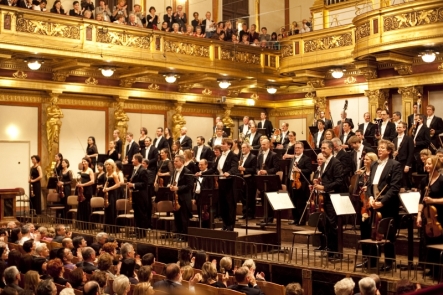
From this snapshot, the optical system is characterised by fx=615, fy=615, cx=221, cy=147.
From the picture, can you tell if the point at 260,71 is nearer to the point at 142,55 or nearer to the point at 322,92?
the point at 322,92

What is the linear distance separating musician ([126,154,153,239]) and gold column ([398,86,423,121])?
6.55 m

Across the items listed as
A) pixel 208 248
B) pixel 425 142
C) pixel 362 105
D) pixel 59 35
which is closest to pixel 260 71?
pixel 362 105

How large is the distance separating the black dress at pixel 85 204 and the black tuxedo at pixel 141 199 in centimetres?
158

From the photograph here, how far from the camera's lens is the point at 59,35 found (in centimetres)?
1312

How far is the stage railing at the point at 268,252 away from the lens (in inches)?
262

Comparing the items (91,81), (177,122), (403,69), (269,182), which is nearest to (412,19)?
(403,69)

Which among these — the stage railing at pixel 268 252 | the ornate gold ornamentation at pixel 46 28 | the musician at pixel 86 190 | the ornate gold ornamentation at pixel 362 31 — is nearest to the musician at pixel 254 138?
the stage railing at pixel 268 252

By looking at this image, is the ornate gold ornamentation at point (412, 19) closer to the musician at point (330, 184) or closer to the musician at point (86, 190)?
Result: the musician at point (330, 184)

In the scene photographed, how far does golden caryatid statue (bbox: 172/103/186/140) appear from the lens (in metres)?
16.9

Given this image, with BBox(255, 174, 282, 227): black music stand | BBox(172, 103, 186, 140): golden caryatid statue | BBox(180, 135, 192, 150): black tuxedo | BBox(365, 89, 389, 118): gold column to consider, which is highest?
BBox(365, 89, 389, 118): gold column

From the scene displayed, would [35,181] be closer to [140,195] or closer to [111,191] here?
[111,191]

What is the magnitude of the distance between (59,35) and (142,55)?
6.66 feet

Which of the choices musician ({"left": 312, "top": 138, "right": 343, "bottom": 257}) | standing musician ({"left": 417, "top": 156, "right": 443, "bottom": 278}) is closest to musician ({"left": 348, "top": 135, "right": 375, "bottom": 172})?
musician ({"left": 312, "top": 138, "right": 343, "bottom": 257})

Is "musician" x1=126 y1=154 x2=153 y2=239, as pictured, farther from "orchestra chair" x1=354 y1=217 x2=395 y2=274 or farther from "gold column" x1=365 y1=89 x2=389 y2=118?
"gold column" x1=365 y1=89 x2=389 y2=118
